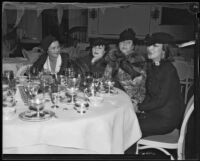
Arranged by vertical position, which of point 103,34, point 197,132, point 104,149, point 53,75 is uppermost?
point 103,34

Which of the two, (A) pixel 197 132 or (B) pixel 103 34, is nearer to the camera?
(A) pixel 197 132

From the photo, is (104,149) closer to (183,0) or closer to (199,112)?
(199,112)

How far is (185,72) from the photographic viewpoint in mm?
2197

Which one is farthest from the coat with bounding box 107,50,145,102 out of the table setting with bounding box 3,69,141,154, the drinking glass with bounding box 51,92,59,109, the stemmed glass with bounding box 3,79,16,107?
the stemmed glass with bounding box 3,79,16,107

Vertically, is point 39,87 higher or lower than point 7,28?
lower

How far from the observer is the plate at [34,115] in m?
1.63

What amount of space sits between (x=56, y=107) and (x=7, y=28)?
839mm

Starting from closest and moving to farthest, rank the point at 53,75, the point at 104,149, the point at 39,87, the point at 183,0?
the point at 183,0
the point at 104,149
the point at 39,87
the point at 53,75

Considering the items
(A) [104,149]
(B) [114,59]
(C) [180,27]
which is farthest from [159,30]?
(A) [104,149]

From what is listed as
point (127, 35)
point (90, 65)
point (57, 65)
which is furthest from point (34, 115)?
point (127, 35)

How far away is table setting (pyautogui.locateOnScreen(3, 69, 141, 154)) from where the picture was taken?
1636 mm

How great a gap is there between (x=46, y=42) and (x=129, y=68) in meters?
0.68

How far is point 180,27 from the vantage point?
7.32ft

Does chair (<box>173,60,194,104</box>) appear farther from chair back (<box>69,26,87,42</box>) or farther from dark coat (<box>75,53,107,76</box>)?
chair back (<box>69,26,87,42</box>)
